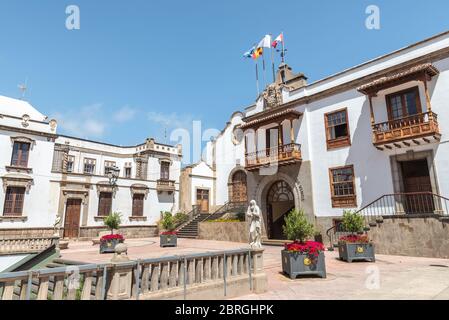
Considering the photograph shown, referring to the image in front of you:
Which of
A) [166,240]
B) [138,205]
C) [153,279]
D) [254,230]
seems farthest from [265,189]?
[153,279]

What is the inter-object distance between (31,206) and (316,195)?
20.9 meters

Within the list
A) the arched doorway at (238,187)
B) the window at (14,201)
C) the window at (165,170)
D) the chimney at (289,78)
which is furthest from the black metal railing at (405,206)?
the window at (14,201)

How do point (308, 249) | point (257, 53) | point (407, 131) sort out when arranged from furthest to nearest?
point (257, 53)
point (407, 131)
point (308, 249)

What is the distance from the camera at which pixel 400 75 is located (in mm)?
13852

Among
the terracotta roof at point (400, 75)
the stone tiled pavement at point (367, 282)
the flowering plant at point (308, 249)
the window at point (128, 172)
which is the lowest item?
the stone tiled pavement at point (367, 282)

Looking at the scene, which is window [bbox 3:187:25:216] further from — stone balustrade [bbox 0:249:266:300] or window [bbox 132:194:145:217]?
stone balustrade [bbox 0:249:266:300]

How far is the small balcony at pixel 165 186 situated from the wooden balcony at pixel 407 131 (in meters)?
20.4

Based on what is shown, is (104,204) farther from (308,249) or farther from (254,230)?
(308,249)

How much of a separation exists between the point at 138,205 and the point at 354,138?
2027 cm

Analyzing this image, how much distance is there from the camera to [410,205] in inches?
545

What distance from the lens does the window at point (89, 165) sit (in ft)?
92.8

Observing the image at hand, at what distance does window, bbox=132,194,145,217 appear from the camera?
27.2 m

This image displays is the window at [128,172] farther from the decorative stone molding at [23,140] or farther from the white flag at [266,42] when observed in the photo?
the white flag at [266,42]

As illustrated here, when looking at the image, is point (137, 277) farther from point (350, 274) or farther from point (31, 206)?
point (31, 206)
